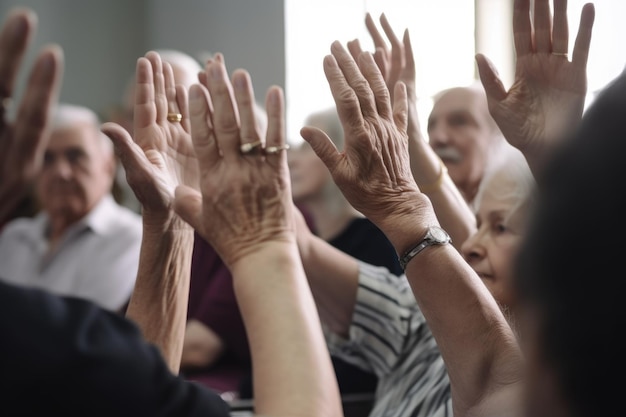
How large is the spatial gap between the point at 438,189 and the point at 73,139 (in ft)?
6.68

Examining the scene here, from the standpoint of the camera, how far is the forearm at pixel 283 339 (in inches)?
37.5

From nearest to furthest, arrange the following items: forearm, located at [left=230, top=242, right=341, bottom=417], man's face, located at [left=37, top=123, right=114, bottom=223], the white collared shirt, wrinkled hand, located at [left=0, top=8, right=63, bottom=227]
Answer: wrinkled hand, located at [left=0, top=8, right=63, bottom=227], forearm, located at [left=230, top=242, right=341, bottom=417], the white collared shirt, man's face, located at [left=37, top=123, right=114, bottom=223]

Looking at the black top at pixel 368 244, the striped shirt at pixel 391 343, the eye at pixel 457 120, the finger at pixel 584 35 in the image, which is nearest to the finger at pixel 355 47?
the finger at pixel 584 35

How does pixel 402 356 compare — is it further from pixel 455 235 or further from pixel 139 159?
pixel 139 159

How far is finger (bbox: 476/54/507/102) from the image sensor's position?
1527 mm

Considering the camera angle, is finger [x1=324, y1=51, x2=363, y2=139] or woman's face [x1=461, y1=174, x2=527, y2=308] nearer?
finger [x1=324, y1=51, x2=363, y2=139]

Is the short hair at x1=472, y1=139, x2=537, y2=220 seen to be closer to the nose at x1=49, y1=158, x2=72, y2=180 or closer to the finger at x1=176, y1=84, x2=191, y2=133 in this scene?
the finger at x1=176, y1=84, x2=191, y2=133

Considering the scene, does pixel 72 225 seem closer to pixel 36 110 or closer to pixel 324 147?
pixel 324 147

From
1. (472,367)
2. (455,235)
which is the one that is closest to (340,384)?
(455,235)

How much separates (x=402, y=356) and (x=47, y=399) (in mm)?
1162

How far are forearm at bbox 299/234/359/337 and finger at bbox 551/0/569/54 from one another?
66 centimetres

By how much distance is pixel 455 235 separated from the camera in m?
1.75

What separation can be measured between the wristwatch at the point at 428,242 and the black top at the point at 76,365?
0.49 metres

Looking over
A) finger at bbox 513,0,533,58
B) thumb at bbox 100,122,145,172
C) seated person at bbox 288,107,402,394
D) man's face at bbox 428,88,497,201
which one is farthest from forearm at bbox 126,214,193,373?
man's face at bbox 428,88,497,201
